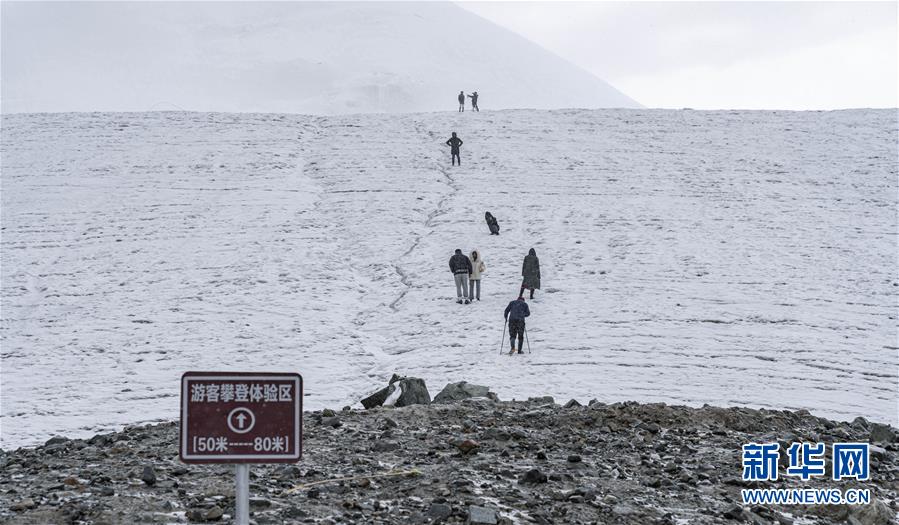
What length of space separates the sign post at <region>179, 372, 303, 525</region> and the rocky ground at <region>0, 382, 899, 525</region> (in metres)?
1.87

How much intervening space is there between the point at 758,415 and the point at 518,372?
4745 mm

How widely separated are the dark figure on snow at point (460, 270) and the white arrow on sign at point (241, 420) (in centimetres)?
1363

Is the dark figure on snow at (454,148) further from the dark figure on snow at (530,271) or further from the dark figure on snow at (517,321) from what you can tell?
the dark figure on snow at (517,321)

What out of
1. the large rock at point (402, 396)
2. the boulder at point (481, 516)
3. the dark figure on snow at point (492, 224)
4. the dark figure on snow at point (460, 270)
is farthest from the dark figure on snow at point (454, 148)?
the boulder at point (481, 516)

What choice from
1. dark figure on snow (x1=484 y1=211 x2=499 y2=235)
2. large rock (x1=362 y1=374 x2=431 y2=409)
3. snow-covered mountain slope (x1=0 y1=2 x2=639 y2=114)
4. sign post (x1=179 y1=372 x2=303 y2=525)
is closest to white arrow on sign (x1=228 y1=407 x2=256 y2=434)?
sign post (x1=179 y1=372 x2=303 y2=525)

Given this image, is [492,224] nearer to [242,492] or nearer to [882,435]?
[882,435]

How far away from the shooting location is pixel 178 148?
3225 cm

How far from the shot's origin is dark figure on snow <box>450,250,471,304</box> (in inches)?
708

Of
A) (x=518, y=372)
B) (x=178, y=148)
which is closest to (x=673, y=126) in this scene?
(x=178, y=148)

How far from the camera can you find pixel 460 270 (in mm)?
17984

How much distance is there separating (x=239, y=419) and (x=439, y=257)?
16.9 metres

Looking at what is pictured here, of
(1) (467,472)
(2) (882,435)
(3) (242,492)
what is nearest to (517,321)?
(2) (882,435)

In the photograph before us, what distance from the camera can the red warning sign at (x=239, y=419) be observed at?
4.28m

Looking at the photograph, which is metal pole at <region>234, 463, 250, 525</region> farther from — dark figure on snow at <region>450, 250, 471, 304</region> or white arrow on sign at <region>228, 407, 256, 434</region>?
dark figure on snow at <region>450, 250, 471, 304</region>
